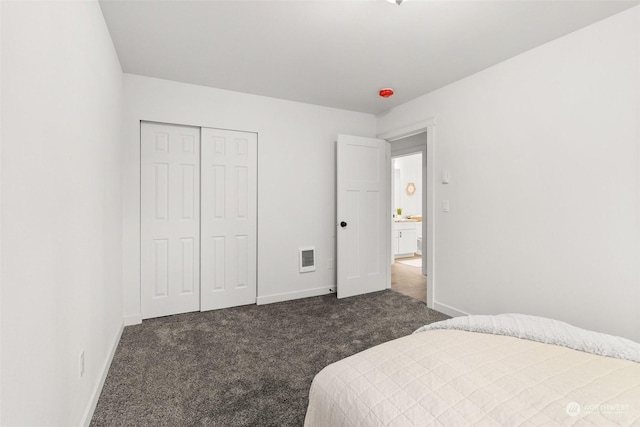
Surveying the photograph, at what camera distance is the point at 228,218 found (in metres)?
3.39

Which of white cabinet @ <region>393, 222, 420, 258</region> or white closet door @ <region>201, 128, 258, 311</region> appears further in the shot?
white cabinet @ <region>393, 222, 420, 258</region>

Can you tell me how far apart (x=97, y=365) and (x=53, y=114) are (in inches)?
58.9

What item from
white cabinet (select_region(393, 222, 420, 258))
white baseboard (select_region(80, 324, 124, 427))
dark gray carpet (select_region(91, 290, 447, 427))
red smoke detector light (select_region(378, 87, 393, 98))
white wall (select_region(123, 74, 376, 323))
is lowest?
dark gray carpet (select_region(91, 290, 447, 427))

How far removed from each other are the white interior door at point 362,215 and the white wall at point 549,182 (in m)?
0.93

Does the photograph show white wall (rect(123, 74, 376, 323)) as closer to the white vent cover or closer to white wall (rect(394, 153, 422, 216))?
the white vent cover

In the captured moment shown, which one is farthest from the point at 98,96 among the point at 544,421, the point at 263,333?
the point at 544,421

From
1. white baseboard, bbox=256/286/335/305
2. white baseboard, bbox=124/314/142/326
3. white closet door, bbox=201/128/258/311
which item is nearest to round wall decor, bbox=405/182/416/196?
white baseboard, bbox=256/286/335/305

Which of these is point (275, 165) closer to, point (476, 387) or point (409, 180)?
point (476, 387)

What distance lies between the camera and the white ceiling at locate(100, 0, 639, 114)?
6.45 ft

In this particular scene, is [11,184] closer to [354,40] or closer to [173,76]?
[354,40]

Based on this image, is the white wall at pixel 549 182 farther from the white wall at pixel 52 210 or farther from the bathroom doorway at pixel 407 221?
the white wall at pixel 52 210

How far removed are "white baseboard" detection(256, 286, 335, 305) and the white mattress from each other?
2.56 metres

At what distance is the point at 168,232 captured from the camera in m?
3.13

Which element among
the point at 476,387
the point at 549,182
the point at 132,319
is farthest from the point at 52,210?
the point at 549,182
